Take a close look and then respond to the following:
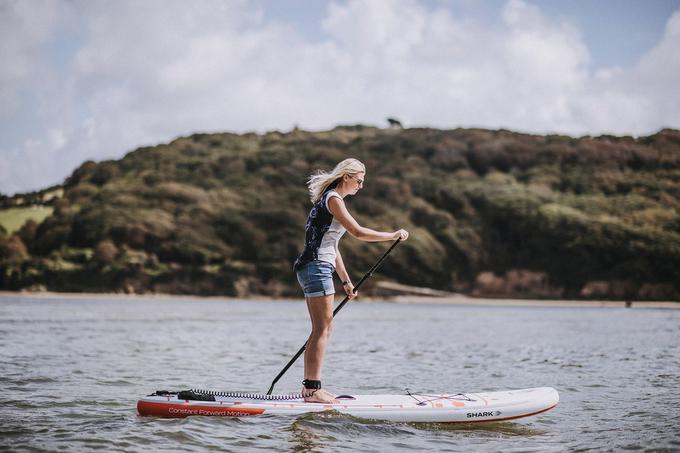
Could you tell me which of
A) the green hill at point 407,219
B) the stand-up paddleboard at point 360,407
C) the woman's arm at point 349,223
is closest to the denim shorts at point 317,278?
the woman's arm at point 349,223

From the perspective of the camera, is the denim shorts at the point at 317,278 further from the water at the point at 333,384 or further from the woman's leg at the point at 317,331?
the water at the point at 333,384

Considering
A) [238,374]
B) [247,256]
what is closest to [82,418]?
[238,374]

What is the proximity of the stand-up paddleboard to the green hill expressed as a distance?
91174mm

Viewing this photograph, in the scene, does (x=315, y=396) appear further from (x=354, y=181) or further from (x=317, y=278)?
(x=354, y=181)

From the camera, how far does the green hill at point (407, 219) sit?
338ft

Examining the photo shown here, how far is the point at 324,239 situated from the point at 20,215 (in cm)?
13132

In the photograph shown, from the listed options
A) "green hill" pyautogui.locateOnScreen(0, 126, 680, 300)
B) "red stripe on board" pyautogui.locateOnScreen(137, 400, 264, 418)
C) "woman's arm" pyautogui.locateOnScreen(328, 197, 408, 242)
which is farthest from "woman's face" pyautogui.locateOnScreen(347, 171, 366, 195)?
"green hill" pyautogui.locateOnScreen(0, 126, 680, 300)

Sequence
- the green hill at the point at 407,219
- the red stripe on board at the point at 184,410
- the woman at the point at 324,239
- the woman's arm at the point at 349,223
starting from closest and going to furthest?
the woman's arm at the point at 349,223, the woman at the point at 324,239, the red stripe on board at the point at 184,410, the green hill at the point at 407,219

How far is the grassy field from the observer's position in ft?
401

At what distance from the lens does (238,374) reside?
14.4 metres

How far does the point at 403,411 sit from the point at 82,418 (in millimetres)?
4036

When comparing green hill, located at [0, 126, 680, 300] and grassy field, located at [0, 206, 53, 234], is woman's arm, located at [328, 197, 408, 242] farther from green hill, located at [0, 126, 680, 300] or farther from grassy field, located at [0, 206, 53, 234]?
grassy field, located at [0, 206, 53, 234]

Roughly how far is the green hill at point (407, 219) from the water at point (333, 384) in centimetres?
7858

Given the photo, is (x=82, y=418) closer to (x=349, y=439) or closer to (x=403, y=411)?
(x=349, y=439)
